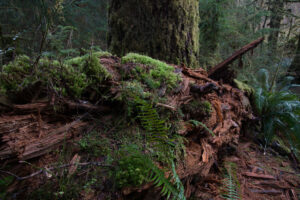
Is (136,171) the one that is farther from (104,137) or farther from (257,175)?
(257,175)

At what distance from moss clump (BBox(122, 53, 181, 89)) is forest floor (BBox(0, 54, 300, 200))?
0.01 m

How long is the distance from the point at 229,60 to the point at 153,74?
2103 millimetres

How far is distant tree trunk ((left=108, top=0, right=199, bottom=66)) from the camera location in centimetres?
299

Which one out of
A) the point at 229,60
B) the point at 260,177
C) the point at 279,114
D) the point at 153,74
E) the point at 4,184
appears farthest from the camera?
the point at 279,114

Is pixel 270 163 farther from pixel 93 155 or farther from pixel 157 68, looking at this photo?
pixel 93 155

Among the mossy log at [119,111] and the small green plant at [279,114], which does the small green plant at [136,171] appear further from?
the small green plant at [279,114]

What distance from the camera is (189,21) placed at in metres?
3.15

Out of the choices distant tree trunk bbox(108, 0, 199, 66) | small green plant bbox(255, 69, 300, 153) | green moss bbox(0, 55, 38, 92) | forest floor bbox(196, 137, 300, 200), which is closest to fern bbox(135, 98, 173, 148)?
green moss bbox(0, 55, 38, 92)

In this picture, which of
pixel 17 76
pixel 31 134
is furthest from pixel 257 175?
pixel 17 76

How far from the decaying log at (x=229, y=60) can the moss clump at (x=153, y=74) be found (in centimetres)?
172

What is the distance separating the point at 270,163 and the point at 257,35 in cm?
531

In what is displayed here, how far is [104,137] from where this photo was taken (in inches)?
54.6

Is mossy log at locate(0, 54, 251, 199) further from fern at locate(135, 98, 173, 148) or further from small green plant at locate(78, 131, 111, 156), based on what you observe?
fern at locate(135, 98, 173, 148)

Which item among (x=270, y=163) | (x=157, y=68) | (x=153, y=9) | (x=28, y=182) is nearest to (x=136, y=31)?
(x=153, y=9)
